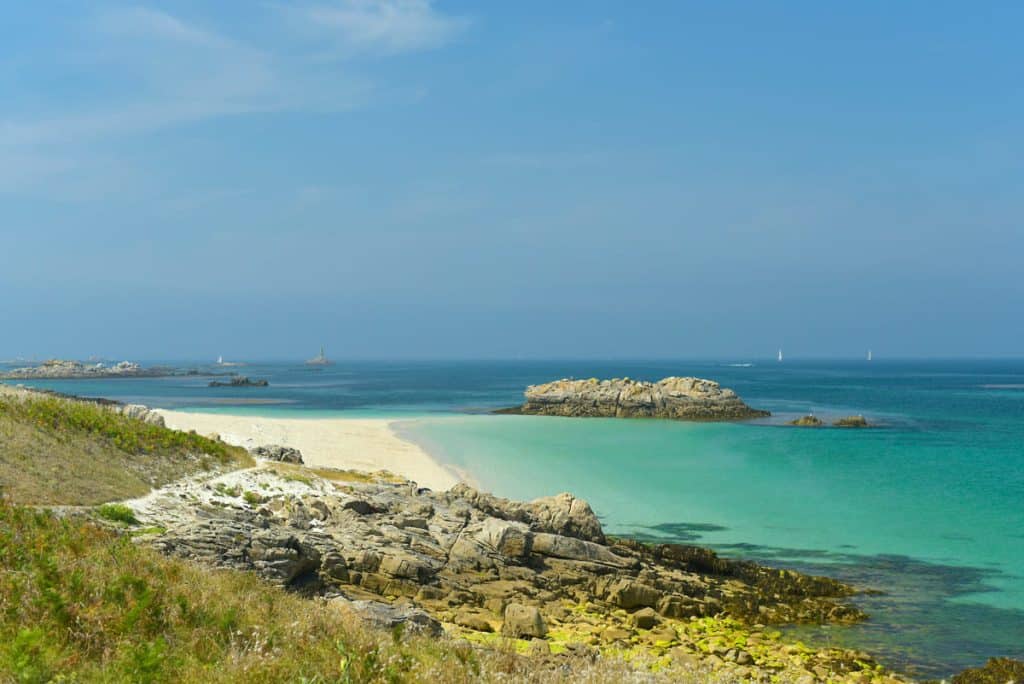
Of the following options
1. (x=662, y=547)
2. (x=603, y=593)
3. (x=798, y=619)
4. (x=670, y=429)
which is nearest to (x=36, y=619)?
(x=603, y=593)

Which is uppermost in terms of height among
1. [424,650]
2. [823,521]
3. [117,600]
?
[117,600]

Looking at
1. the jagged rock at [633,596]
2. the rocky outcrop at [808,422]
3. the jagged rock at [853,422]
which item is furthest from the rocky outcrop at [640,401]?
the jagged rock at [633,596]

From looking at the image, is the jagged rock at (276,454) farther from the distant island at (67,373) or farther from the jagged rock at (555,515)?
the distant island at (67,373)

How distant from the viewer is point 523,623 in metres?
Answer: 14.5

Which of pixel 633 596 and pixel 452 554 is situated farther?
pixel 452 554

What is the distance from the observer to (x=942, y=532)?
88.4 ft

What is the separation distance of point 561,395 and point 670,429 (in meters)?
18.7

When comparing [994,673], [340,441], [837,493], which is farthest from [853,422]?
[994,673]

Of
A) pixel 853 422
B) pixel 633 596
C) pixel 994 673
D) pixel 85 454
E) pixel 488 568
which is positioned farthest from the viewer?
pixel 853 422

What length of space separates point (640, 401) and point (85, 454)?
62.9 meters

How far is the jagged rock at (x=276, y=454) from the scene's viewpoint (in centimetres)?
3116

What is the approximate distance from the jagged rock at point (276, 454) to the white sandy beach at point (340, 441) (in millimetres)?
3479

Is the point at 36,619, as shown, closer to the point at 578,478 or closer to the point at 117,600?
the point at 117,600

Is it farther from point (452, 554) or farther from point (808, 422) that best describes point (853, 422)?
point (452, 554)
